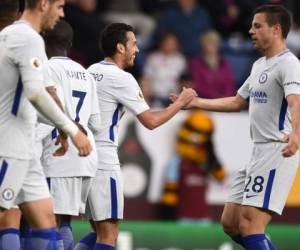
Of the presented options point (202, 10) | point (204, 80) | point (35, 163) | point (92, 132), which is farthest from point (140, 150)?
point (35, 163)

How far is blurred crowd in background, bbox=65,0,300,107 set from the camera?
14625 millimetres

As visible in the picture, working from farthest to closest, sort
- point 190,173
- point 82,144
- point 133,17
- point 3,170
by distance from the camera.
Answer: point 133,17, point 190,173, point 3,170, point 82,144

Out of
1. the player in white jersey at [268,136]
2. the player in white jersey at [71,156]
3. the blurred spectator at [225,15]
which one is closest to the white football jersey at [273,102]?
the player in white jersey at [268,136]

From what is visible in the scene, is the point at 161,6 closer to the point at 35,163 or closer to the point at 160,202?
the point at 160,202

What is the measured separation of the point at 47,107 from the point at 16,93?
13.2 inches

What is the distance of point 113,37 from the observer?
9.57 meters

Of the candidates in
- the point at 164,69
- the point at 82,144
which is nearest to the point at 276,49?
the point at 82,144

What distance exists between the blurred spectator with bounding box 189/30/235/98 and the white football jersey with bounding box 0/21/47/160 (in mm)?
6623

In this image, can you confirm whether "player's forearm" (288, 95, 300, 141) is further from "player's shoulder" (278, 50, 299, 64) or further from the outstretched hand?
the outstretched hand

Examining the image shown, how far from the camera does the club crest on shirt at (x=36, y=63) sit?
7.65 metres

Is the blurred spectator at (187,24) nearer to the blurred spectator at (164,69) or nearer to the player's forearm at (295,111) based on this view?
the blurred spectator at (164,69)

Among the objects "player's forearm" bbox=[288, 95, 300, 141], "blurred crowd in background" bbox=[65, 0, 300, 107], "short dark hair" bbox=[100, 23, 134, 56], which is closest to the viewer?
"player's forearm" bbox=[288, 95, 300, 141]

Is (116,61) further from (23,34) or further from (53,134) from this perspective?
(23,34)

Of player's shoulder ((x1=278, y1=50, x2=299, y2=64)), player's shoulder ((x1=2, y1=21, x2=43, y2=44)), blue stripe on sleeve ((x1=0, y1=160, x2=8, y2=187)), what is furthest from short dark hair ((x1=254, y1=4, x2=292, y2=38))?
blue stripe on sleeve ((x1=0, y1=160, x2=8, y2=187))
